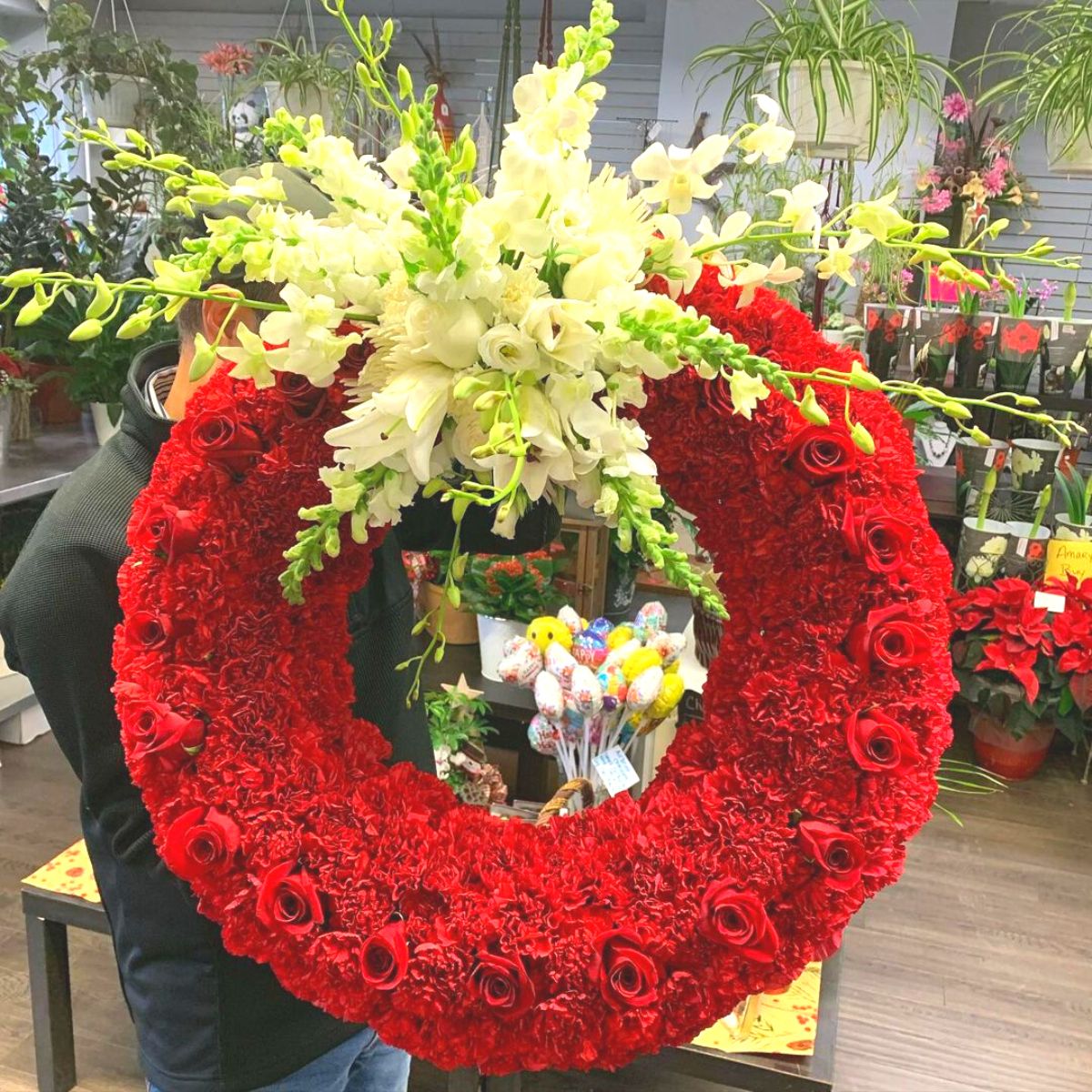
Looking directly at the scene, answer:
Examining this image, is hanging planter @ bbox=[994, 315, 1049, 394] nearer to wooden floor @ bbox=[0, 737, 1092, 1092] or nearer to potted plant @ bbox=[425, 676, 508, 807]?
wooden floor @ bbox=[0, 737, 1092, 1092]

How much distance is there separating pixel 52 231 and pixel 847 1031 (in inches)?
130

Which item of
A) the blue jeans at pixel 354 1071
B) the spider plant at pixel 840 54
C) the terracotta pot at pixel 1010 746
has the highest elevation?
the spider plant at pixel 840 54

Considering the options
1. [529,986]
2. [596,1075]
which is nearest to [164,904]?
[529,986]

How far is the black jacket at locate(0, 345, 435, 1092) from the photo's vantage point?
104 centimetres

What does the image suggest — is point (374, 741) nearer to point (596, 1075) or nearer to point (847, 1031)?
point (596, 1075)

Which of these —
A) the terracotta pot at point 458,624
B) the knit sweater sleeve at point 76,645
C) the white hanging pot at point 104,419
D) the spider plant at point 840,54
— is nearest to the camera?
the knit sweater sleeve at point 76,645

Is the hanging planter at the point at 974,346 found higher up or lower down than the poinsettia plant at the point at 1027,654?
higher up

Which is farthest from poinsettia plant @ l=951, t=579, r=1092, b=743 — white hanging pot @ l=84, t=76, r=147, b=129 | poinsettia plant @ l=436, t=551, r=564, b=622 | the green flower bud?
white hanging pot @ l=84, t=76, r=147, b=129

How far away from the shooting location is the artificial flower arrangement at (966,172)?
3.66 meters

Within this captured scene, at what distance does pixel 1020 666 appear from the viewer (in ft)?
10.1

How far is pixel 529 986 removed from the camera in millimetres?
747

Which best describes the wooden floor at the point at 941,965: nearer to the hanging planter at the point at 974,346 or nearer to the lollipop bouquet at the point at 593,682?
the lollipop bouquet at the point at 593,682

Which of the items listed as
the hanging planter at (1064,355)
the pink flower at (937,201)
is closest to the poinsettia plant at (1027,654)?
the hanging planter at (1064,355)

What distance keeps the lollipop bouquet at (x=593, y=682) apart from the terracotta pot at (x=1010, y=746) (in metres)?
1.84
